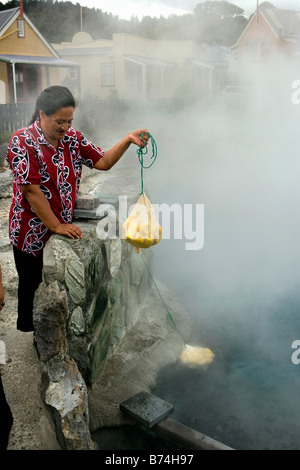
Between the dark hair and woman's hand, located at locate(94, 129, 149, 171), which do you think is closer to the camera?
the dark hair

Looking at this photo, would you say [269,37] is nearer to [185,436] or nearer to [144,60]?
[144,60]

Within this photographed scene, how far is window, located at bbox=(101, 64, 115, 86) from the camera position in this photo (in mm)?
24328

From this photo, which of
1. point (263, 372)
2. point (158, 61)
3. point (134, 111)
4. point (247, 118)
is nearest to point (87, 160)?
point (263, 372)

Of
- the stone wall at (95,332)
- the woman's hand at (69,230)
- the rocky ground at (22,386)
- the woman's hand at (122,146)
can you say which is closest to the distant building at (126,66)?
the stone wall at (95,332)

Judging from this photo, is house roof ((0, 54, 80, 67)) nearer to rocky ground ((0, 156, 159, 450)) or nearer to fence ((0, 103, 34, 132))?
fence ((0, 103, 34, 132))

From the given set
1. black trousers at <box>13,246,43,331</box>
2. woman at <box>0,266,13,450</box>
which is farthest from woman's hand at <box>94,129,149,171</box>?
woman at <box>0,266,13,450</box>

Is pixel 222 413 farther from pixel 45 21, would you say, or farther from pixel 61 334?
pixel 45 21

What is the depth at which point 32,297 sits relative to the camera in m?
2.87

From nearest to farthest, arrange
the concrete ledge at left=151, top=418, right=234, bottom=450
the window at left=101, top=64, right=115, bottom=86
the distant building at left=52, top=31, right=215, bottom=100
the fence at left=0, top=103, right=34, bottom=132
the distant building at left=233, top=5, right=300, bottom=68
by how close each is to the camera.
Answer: the concrete ledge at left=151, top=418, right=234, bottom=450 < the fence at left=0, top=103, right=34, bottom=132 < the distant building at left=233, top=5, right=300, bottom=68 < the distant building at left=52, top=31, right=215, bottom=100 < the window at left=101, top=64, right=115, bottom=86

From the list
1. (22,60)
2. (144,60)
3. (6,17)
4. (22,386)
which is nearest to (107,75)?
(144,60)

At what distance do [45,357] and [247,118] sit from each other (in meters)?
13.4

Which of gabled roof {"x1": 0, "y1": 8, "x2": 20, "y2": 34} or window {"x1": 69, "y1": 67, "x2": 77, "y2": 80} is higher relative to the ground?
gabled roof {"x1": 0, "y1": 8, "x2": 20, "y2": 34}

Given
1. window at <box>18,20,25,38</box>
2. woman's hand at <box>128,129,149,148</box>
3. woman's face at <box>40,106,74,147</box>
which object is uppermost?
window at <box>18,20,25,38</box>

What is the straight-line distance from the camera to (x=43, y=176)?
2.59m
